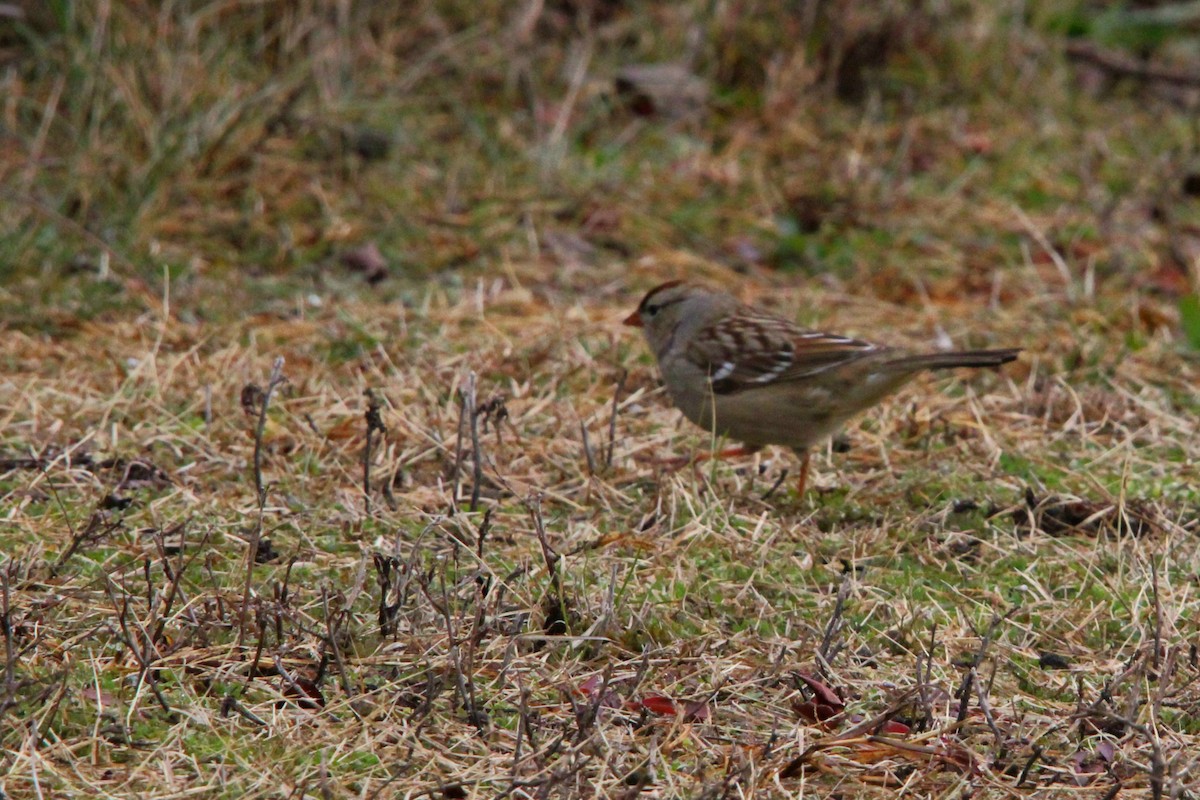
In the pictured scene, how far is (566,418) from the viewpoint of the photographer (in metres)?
4.82

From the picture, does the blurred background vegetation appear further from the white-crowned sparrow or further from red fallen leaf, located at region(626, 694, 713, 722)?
red fallen leaf, located at region(626, 694, 713, 722)

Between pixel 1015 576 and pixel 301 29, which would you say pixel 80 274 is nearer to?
pixel 301 29

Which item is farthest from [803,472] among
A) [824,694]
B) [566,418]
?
[824,694]

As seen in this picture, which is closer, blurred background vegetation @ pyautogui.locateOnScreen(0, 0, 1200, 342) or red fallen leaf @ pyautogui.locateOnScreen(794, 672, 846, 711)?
red fallen leaf @ pyautogui.locateOnScreen(794, 672, 846, 711)

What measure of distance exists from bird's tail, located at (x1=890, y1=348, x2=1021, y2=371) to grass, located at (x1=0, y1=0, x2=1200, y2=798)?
325 mm

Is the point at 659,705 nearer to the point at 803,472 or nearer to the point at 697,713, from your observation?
the point at 697,713

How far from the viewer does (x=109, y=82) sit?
6.27m

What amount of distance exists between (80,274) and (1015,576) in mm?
3427

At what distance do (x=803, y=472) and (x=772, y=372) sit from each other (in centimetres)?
35

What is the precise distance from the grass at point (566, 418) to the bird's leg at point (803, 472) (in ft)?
0.17

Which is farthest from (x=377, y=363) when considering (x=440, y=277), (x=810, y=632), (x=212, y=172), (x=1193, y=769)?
(x=1193, y=769)

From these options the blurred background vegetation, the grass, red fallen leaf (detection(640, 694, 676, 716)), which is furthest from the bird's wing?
red fallen leaf (detection(640, 694, 676, 716))

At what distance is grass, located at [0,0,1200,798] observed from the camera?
3.00 metres

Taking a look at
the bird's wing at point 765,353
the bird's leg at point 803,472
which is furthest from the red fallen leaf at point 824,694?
the bird's wing at point 765,353
